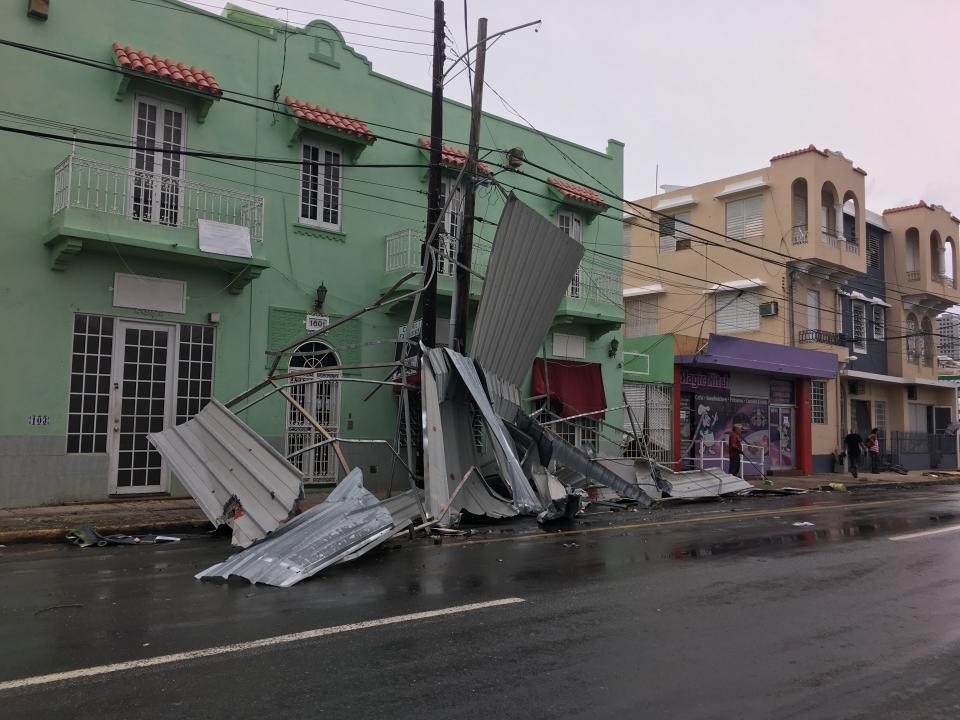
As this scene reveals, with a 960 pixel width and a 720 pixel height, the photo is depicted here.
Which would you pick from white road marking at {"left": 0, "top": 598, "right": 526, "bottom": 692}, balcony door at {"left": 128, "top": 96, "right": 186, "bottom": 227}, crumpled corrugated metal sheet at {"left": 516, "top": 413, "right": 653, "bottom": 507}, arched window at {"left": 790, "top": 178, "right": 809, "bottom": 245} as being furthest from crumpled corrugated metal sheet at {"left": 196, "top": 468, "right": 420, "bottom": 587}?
arched window at {"left": 790, "top": 178, "right": 809, "bottom": 245}

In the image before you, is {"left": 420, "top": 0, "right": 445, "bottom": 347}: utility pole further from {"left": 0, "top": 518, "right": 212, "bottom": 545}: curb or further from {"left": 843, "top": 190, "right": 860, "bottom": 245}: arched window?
{"left": 843, "top": 190, "right": 860, "bottom": 245}: arched window

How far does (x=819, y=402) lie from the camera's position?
29766 mm

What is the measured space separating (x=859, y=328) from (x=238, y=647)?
32.3 meters

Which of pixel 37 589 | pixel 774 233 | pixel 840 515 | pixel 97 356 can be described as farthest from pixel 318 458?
pixel 774 233

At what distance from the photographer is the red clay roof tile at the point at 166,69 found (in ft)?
45.1

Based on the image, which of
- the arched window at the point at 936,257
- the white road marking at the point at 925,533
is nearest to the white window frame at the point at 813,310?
the arched window at the point at 936,257

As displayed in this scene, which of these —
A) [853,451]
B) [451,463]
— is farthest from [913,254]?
[451,463]

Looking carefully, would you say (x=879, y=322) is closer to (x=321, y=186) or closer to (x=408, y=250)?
(x=408, y=250)

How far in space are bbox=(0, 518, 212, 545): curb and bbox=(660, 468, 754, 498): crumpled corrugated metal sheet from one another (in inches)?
369

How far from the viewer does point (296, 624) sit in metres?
5.86

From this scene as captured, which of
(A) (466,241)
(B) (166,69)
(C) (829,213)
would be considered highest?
(C) (829,213)

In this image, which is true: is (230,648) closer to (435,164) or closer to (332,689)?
(332,689)

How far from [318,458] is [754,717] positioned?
1312 centimetres

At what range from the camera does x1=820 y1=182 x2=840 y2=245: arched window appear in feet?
95.9
